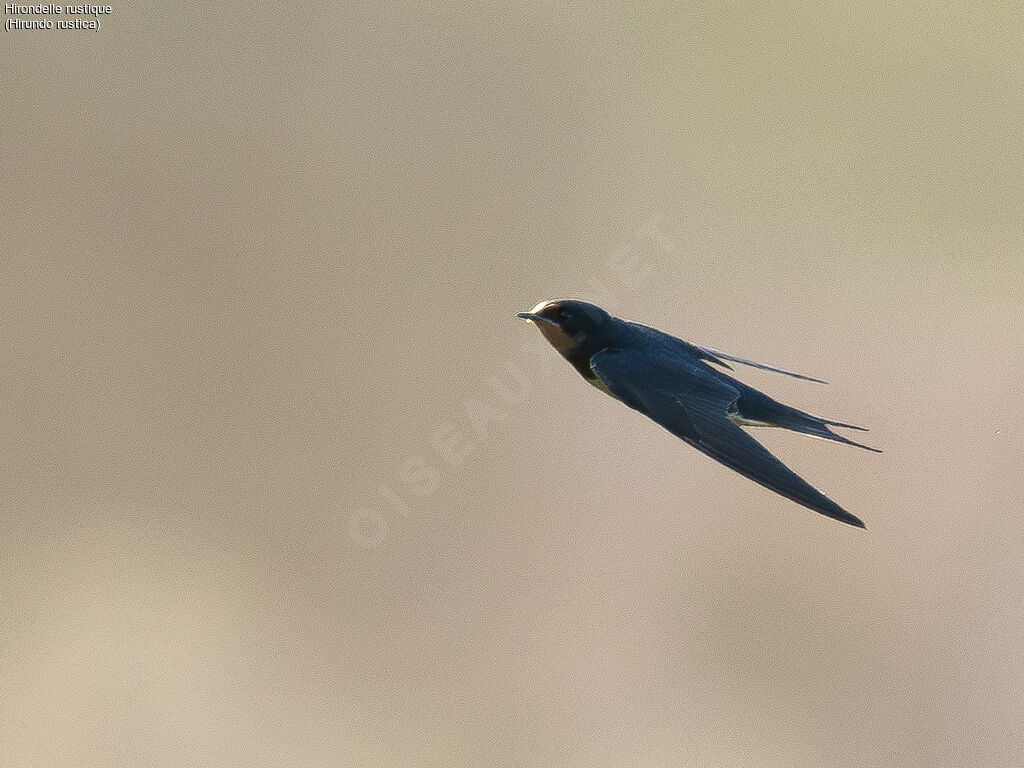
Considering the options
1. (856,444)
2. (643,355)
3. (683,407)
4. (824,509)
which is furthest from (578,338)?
(824,509)

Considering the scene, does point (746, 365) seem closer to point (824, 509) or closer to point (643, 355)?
point (643, 355)

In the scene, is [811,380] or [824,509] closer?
[824,509]

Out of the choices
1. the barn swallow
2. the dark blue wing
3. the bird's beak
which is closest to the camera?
the dark blue wing

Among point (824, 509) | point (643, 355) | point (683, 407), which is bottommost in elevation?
point (824, 509)

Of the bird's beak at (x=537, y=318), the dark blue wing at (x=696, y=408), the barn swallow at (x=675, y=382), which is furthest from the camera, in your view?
the bird's beak at (x=537, y=318)

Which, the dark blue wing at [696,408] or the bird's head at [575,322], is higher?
the bird's head at [575,322]

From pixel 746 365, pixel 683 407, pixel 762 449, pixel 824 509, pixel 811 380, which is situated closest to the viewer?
pixel 824 509

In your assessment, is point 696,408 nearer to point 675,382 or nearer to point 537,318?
point 675,382
